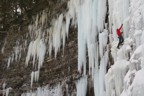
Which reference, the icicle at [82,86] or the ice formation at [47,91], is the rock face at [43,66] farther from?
the icicle at [82,86]

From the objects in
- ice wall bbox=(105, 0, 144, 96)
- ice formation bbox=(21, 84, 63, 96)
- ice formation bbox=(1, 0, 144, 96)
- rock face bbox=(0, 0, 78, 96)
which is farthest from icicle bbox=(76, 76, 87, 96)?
ice wall bbox=(105, 0, 144, 96)

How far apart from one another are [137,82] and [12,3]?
11.2 m

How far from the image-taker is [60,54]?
14.5 m

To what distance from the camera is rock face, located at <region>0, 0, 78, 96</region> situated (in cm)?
1397

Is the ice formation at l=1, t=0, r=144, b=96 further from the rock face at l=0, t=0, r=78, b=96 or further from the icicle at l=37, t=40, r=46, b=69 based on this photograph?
the rock face at l=0, t=0, r=78, b=96

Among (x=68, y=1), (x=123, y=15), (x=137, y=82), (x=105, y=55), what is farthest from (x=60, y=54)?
(x=137, y=82)

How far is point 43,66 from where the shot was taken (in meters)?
15.2

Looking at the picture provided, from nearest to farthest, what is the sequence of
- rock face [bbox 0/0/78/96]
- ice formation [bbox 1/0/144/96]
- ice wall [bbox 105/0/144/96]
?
ice wall [bbox 105/0/144/96] < ice formation [bbox 1/0/144/96] < rock face [bbox 0/0/78/96]

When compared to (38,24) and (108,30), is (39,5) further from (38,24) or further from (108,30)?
(108,30)

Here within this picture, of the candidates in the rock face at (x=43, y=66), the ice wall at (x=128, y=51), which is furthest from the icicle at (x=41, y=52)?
the ice wall at (x=128, y=51)

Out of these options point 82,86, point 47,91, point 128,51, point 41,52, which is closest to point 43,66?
point 41,52

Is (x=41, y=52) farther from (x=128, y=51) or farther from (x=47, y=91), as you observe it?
(x=128, y=51)

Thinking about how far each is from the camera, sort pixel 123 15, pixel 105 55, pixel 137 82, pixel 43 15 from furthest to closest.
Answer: pixel 43 15 → pixel 105 55 → pixel 123 15 → pixel 137 82

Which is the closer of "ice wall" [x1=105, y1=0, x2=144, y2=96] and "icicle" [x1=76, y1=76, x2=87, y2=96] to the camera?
"ice wall" [x1=105, y1=0, x2=144, y2=96]
